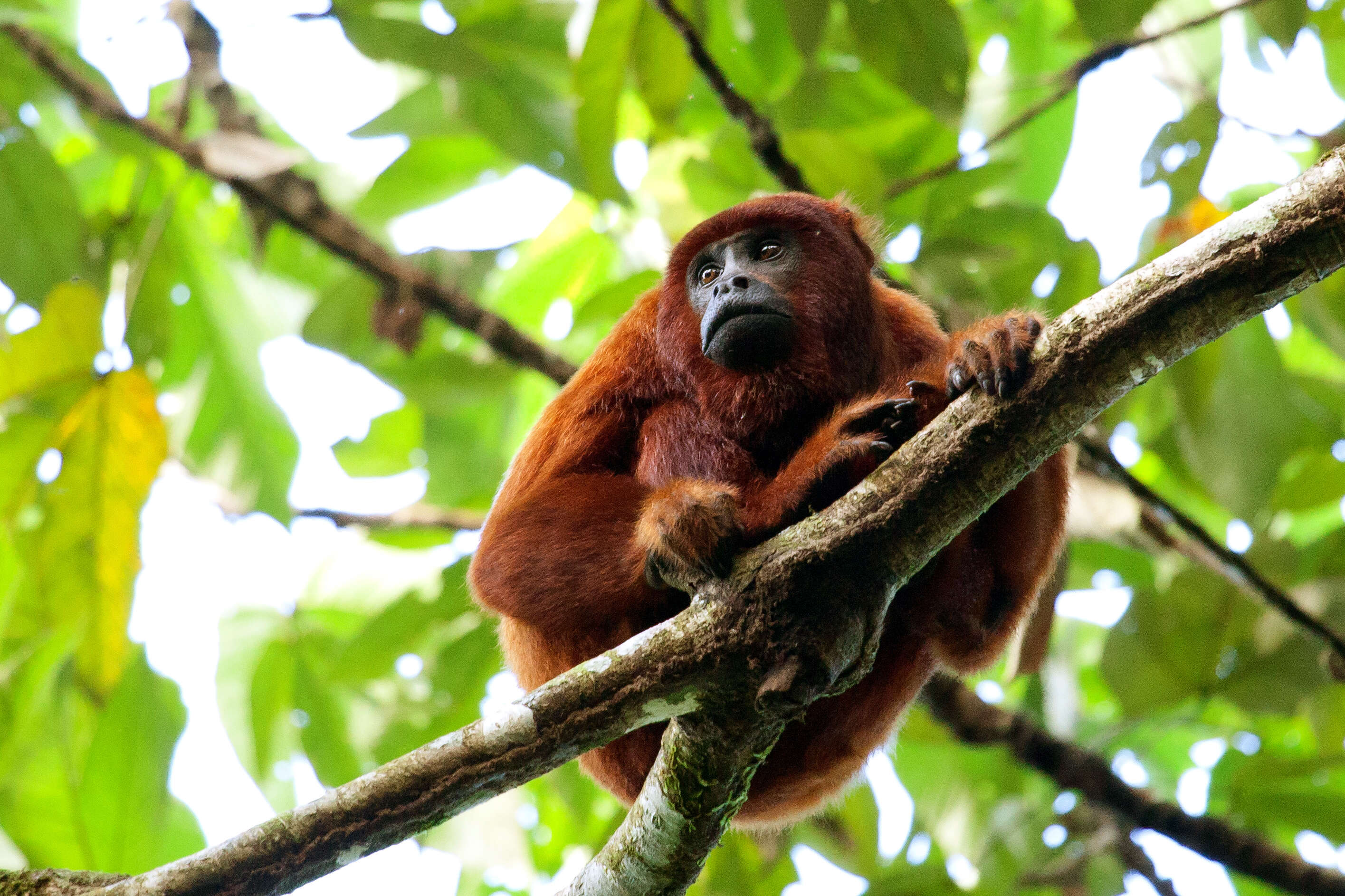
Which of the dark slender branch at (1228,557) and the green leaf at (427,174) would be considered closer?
the dark slender branch at (1228,557)

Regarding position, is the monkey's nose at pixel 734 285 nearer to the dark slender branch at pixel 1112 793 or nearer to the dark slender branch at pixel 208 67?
the dark slender branch at pixel 1112 793

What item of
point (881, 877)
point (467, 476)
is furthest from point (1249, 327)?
point (467, 476)

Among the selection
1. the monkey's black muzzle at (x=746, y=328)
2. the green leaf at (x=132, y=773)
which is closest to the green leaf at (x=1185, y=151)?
the monkey's black muzzle at (x=746, y=328)

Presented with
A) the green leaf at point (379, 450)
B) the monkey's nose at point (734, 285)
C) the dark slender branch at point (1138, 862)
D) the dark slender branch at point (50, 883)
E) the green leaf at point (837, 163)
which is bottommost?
the dark slender branch at point (1138, 862)

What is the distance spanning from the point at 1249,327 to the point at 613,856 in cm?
291

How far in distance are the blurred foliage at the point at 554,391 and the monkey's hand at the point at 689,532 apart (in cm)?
184

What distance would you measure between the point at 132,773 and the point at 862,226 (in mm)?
3273

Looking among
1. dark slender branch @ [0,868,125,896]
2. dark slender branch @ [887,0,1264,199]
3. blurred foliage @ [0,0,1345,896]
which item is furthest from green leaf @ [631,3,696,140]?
dark slender branch @ [0,868,125,896]

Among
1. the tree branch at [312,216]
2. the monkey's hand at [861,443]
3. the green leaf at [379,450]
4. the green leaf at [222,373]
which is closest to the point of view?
the monkey's hand at [861,443]

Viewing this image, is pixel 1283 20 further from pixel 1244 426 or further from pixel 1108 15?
pixel 1244 426

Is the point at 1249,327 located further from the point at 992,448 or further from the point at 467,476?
the point at 467,476

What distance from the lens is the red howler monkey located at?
7.42ft

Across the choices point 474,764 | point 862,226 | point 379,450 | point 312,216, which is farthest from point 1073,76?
point 379,450

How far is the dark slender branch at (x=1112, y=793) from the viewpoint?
3980mm
